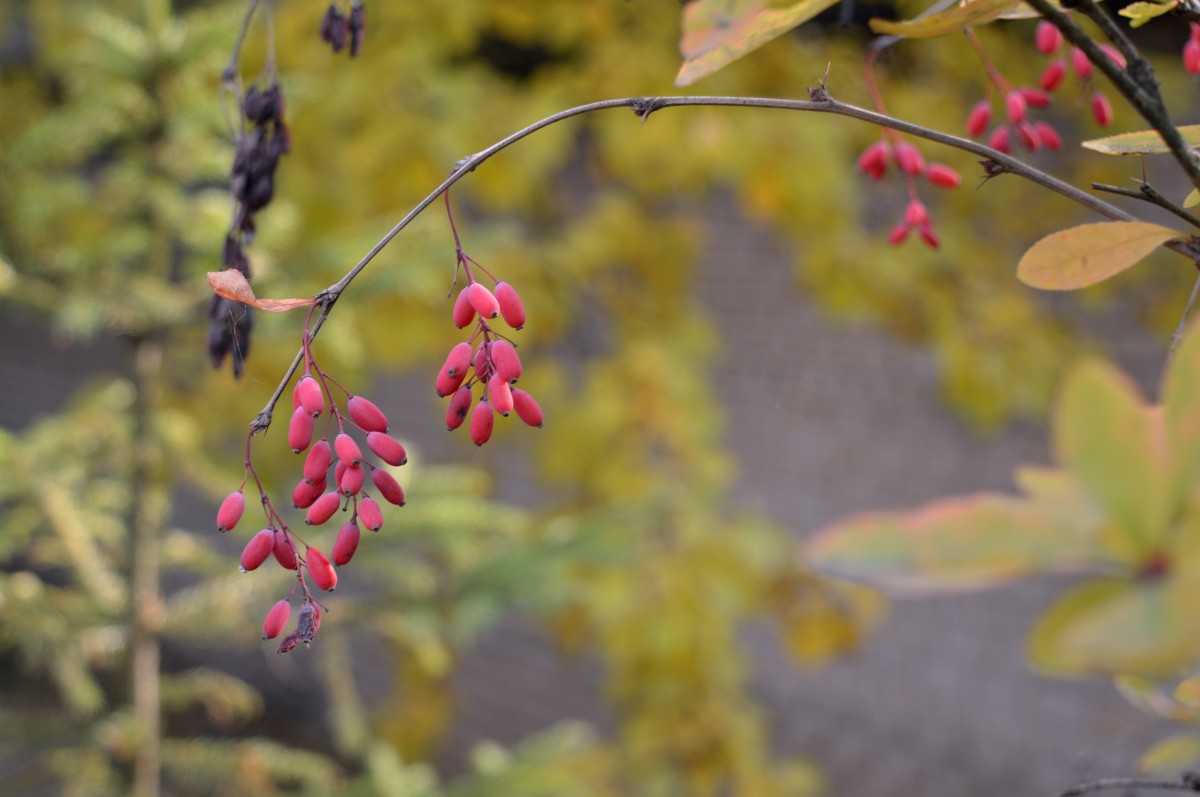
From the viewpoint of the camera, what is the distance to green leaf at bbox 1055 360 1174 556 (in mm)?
208

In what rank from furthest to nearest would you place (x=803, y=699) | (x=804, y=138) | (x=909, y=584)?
(x=803, y=699) < (x=804, y=138) < (x=909, y=584)

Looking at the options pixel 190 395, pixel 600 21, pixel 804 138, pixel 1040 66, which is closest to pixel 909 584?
pixel 804 138

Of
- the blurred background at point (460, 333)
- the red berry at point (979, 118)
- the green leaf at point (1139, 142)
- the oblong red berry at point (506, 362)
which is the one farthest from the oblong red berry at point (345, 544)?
the blurred background at point (460, 333)

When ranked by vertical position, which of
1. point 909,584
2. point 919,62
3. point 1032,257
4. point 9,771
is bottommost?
point 909,584

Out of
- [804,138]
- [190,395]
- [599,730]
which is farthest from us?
[599,730]

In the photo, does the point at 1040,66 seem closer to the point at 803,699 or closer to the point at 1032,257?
the point at 1032,257

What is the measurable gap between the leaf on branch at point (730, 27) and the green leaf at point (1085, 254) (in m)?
0.13

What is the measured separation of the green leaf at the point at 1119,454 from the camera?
21cm

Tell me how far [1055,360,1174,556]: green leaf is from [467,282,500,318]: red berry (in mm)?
271

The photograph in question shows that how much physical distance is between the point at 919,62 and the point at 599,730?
2.86 m

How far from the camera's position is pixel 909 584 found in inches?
8.4

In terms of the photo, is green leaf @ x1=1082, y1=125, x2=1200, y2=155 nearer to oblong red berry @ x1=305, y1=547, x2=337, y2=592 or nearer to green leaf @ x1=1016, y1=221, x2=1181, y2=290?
green leaf @ x1=1016, y1=221, x2=1181, y2=290

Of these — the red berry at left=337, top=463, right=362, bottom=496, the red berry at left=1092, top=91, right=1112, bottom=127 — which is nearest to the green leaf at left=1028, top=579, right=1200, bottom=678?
the red berry at left=337, top=463, right=362, bottom=496

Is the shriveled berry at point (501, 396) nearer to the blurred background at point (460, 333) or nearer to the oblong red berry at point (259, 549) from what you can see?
the oblong red berry at point (259, 549)
